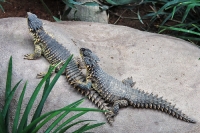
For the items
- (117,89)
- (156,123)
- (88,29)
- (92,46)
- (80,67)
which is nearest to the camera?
(156,123)

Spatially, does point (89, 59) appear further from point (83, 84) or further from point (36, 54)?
point (36, 54)

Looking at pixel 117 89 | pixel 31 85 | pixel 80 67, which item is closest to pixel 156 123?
pixel 117 89

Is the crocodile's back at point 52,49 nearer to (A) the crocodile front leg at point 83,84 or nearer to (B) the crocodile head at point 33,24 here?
(B) the crocodile head at point 33,24

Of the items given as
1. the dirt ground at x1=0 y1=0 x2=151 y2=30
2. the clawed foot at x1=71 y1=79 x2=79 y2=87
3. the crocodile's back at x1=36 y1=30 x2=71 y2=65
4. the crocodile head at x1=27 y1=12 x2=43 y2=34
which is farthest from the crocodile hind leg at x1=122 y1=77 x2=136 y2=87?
the dirt ground at x1=0 y1=0 x2=151 y2=30

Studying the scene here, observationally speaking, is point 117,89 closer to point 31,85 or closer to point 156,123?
point 156,123

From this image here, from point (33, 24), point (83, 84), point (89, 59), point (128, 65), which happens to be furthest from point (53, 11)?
point (83, 84)

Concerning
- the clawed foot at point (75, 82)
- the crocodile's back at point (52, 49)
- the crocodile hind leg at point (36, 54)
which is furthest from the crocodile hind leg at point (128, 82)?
the crocodile hind leg at point (36, 54)
